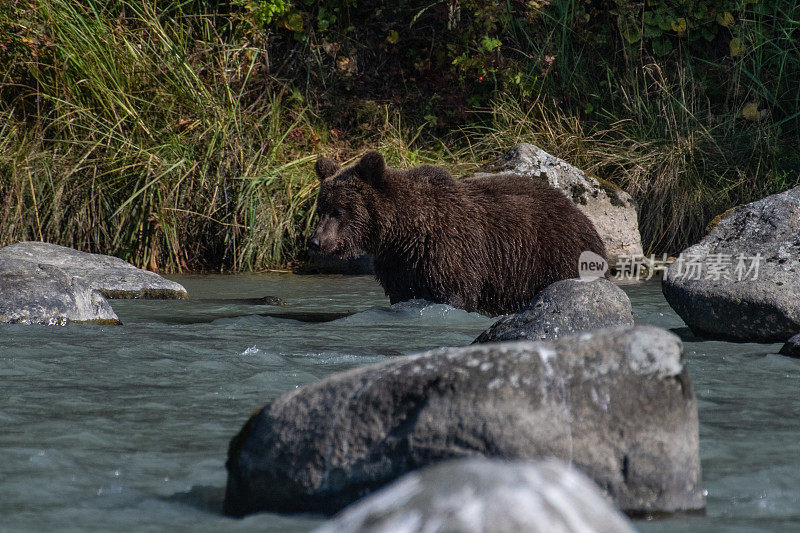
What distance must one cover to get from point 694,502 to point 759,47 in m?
11.3

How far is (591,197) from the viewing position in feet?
35.2

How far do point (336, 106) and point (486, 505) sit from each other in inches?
503

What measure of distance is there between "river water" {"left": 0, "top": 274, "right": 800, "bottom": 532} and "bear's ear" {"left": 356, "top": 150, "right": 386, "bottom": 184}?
1006 mm

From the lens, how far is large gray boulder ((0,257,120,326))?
240 inches

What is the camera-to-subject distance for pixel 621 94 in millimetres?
13156

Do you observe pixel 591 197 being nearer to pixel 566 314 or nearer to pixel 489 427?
pixel 566 314

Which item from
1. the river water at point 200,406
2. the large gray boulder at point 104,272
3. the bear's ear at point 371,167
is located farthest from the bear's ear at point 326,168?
the large gray boulder at point 104,272

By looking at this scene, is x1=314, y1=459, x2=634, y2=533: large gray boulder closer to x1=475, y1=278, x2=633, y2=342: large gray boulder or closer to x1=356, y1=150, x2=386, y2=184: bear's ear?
x1=475, y1=278, x2=633, y2=342: large gray boulder

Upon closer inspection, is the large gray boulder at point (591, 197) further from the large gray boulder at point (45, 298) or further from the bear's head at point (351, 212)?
the large gray boulder at point (45, 298)

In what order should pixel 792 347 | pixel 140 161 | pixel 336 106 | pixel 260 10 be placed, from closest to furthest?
pixel 792 347 < pixel 140 161 < pixel 260 10 < pixel 336 106

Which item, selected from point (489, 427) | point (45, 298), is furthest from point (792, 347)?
point (45, 298)

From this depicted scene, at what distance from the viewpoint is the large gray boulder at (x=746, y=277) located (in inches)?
221

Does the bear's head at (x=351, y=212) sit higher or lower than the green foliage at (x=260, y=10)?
lower

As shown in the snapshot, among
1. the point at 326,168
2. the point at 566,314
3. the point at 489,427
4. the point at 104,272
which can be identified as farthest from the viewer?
the point at 104,272
